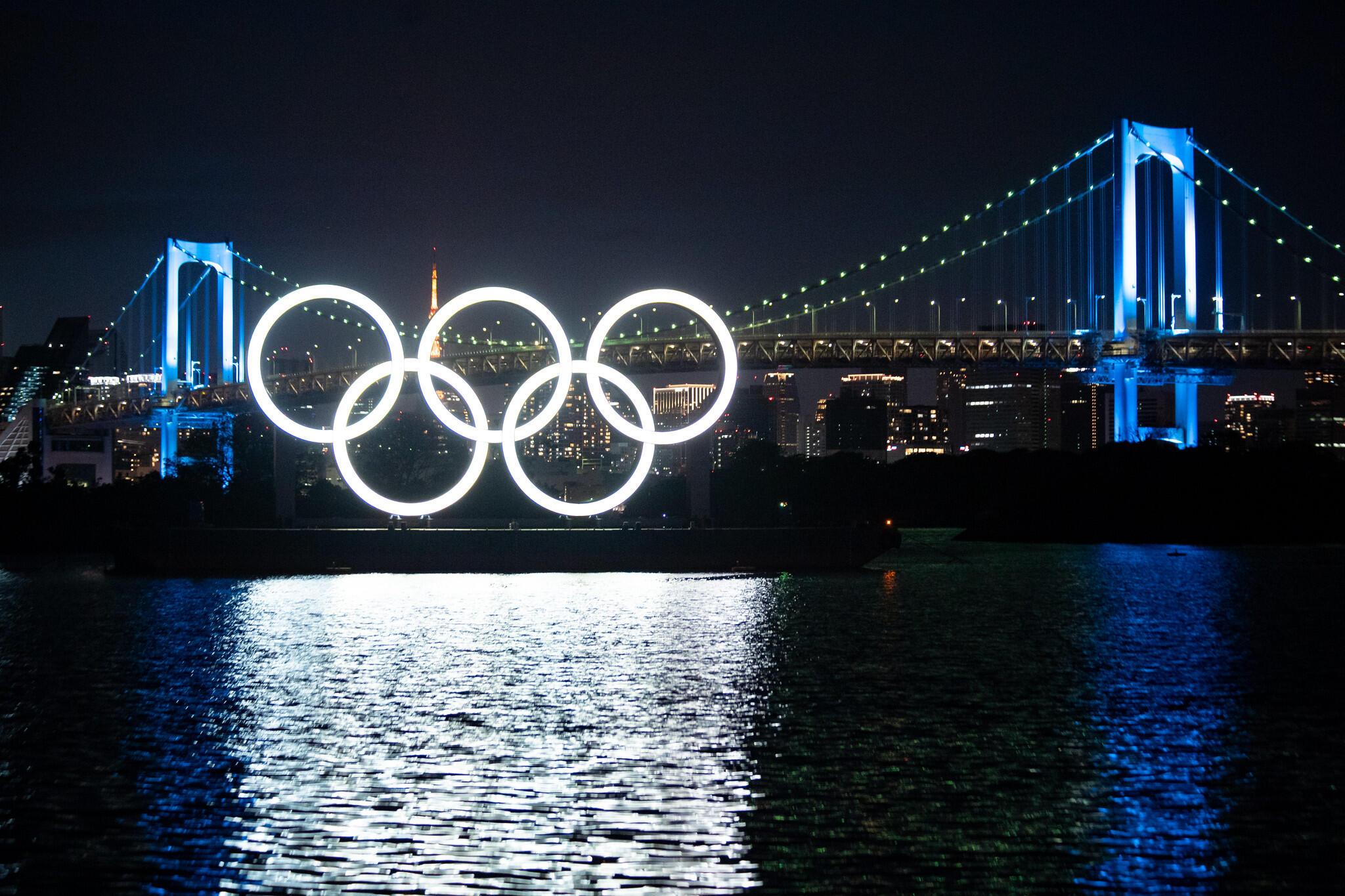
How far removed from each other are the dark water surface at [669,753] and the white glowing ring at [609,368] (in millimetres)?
7728

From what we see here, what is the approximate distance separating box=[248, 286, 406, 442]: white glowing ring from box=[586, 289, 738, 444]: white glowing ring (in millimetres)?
3447

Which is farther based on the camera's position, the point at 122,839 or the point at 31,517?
the point at 31,517

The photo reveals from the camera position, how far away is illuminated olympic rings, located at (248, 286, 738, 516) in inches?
1228

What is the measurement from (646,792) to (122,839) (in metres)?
3.44

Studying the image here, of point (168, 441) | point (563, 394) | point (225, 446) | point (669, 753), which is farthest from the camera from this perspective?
point (225, 446)

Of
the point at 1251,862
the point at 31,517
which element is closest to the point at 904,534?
the point at 31,517

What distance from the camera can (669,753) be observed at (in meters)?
11.5

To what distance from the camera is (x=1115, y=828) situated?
9.02 metres

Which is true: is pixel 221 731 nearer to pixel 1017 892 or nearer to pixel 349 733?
pixel 349 733

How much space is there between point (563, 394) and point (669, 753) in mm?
20650

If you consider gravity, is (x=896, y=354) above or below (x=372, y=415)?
above

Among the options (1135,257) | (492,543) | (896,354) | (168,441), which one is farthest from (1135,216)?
(168,441)

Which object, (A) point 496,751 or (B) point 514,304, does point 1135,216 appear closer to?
(B) point 514,304

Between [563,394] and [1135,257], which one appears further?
[1135,257]
